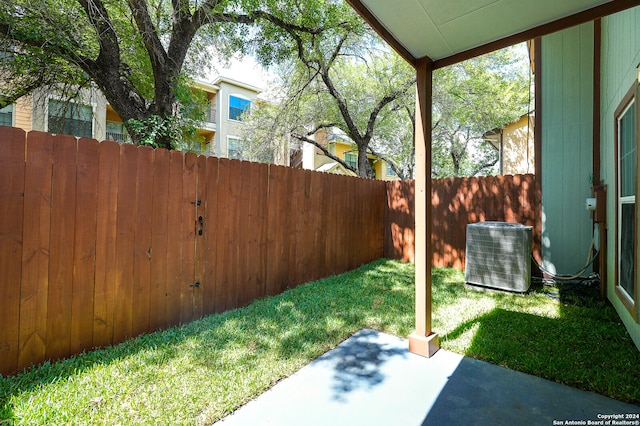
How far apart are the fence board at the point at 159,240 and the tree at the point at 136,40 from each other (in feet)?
7.59

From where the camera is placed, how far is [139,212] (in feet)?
9.48

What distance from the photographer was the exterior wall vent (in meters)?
4.32

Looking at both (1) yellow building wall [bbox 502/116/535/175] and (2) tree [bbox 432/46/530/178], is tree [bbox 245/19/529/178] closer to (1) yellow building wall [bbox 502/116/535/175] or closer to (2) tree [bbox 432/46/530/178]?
(2) tree [bbox 432/46/530/178]

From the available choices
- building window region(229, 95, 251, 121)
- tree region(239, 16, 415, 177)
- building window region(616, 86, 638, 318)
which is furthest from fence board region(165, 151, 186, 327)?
building window region(229, 95, 251, 121)

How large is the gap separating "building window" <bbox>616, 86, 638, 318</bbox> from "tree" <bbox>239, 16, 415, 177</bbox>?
5741 millimetres

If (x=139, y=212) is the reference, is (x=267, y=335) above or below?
below

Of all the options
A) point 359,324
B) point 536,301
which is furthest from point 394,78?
point 359,324

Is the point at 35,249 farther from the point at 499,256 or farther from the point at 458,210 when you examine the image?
the point at 458,210

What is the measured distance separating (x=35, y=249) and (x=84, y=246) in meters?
0.30

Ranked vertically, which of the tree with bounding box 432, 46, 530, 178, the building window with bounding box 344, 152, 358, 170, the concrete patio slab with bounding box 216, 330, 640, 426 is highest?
→ the tree with bounding box 432, 46, 530, 178

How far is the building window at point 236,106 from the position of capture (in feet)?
49.3

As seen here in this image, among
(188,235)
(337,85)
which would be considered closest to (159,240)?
(188,235)

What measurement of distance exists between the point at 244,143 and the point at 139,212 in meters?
10.2

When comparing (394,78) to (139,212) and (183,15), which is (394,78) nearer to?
(183,15)
